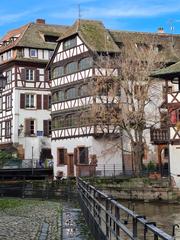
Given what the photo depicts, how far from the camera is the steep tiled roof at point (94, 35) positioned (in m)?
51.3

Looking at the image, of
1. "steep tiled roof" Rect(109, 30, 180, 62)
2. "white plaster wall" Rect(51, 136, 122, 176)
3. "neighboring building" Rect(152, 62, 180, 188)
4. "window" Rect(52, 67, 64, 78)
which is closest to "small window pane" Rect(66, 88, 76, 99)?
"window" Rect(52, 67, 64, 78)

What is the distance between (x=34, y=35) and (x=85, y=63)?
51.0 feet

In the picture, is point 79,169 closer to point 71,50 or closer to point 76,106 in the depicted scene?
point 76,106

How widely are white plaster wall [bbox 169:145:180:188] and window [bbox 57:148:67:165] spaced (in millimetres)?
15841

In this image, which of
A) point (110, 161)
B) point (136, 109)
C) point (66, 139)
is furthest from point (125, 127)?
point (66, 139)

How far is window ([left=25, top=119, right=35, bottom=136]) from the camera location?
203 feet

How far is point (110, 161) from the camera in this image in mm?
50469

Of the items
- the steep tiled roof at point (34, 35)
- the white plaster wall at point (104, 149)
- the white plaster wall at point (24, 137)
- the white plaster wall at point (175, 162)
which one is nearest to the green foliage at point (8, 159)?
the white plaster wall at point (24, 137)

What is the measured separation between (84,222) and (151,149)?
35014 mm

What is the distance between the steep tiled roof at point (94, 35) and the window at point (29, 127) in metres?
12.8

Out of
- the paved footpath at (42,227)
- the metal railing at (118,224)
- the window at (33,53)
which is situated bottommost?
the paved footpath at (42,227)

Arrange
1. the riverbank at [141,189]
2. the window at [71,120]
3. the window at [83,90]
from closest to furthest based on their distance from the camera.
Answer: the riverbank at [141,189], the window at [83,90], the window at [71,120]

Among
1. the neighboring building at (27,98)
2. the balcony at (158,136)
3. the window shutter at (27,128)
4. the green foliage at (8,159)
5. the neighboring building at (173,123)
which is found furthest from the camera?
the window shutter at (27,128)

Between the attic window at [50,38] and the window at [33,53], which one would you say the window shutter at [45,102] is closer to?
the window at [33,53]
